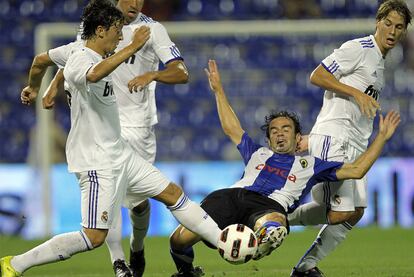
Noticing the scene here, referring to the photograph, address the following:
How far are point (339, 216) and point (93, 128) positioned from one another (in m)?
2.01

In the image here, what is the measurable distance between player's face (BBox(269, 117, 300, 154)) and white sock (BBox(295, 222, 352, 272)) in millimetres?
730

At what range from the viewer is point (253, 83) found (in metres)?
14.4

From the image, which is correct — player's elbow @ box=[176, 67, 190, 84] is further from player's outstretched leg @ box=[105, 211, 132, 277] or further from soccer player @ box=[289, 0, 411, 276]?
player's outstretched leg @ box=[105, 211, 132, 277]

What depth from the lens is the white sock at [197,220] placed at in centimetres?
694

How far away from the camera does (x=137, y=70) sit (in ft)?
26.6

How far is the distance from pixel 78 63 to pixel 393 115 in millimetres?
2209

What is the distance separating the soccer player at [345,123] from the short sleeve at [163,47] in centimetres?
110

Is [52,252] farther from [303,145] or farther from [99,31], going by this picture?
[303,145]

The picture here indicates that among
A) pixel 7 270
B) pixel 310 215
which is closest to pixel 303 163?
pixel 310 215

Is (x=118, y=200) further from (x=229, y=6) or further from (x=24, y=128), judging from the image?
(x=229, y=6)

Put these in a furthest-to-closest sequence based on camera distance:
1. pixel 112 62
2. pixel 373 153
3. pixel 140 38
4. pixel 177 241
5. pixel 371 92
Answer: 1. pixel 371 92
2. pixel 177 241
3. pixel 373 153
4. pixel 140 38
5. pixel 112 62

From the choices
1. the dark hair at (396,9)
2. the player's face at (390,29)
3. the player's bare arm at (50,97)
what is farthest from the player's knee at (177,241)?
the dark hair at (396,9)

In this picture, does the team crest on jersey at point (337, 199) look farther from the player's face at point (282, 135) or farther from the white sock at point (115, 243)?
the white sock at point (115, 243)

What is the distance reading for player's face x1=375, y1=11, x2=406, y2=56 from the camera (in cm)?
778
